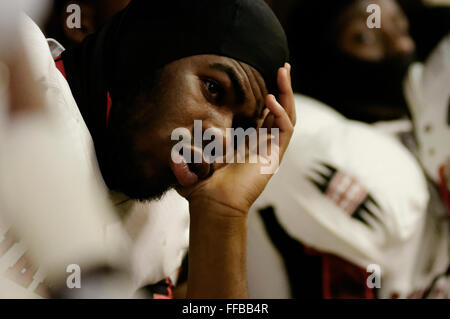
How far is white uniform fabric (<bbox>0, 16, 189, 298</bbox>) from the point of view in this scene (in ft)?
1.95

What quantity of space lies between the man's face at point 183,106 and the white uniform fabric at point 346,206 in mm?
388

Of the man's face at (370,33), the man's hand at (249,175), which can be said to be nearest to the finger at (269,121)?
the man's hand at (249,175)

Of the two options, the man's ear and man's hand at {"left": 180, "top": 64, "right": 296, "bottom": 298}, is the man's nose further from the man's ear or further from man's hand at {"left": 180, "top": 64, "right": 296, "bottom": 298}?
the man's ear

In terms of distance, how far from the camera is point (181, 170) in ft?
2.19

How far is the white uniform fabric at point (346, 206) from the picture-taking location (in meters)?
1.02

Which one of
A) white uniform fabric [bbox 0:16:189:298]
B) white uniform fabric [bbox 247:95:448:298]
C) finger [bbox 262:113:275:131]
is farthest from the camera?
white uniform fabric [bbox 247:95:448:298]

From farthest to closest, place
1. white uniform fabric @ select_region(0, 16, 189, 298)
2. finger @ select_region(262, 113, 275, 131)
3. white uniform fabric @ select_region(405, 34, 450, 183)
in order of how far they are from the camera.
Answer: white uniform fabric @ select_region(405, 34, 450, 183), finger @ select_region(262, 113, 275, 131), white uniform fabric @ select_region(0, 16, 189, 298)

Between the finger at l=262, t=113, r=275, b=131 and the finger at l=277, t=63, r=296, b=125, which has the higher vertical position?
the finger at l=277, t=63, r=296, b=125

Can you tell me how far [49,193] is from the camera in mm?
613

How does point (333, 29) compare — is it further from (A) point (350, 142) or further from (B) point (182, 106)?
(B) point (182, 106)

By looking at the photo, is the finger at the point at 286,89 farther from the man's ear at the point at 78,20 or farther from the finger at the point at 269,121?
the man's ear at the point at 78,20

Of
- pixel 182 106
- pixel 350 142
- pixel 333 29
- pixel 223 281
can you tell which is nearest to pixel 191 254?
pixel 223 281

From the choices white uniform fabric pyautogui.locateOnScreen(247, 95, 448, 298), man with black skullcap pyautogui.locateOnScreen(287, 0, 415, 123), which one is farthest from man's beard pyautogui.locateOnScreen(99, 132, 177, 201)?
man with black skullcap pyautogui.locateOnScreen(287, 0, 415, 123)

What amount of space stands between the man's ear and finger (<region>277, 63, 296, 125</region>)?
0.27 metres
